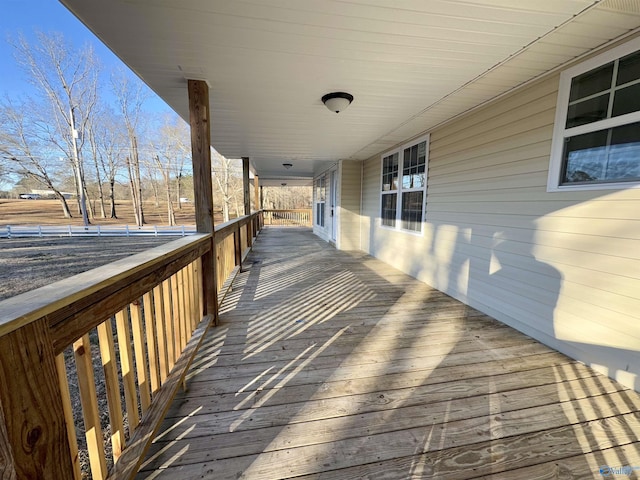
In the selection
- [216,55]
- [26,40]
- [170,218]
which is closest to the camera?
[216,55]

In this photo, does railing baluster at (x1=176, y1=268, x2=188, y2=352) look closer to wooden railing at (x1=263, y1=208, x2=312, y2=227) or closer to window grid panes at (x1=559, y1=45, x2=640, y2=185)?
window grid panes at (x1=559, y1=45, x2=640, y2=185)

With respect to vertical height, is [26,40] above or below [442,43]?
above

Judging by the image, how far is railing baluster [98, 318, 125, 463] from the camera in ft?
3.52

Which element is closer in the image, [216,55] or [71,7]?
[71,7]

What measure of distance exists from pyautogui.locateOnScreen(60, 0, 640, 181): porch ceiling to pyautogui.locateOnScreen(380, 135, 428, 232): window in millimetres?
1311

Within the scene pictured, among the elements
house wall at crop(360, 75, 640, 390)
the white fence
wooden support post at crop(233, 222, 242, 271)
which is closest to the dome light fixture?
house wall at crop(360, 75, 640, 390)

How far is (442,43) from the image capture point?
6.00 feet

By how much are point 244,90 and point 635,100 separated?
3.05 metres

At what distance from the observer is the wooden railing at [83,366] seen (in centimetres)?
61

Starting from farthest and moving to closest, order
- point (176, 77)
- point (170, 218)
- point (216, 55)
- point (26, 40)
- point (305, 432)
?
1. point (170, 218)
2. point (26, 40)
3. point (176, 77)
4. point (216, 55)
5. point (305, 432)

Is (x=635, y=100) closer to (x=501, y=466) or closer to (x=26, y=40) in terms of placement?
(x=501, y=466)

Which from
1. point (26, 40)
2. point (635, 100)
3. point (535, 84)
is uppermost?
point (26, 40)

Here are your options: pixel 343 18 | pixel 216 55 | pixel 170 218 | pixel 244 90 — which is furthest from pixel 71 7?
pixel 170 218

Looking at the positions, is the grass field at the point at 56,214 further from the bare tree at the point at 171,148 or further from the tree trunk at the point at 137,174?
the bare tree at the point at 171,148
